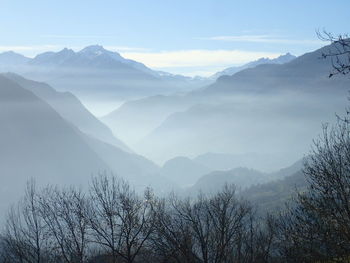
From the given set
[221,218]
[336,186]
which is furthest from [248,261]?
[336,186]

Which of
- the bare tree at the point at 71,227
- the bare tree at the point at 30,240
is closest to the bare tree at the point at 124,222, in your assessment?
the bare tree at the point at 71,227

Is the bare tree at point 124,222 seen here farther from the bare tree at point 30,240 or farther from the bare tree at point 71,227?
the bare tree at point 30,240

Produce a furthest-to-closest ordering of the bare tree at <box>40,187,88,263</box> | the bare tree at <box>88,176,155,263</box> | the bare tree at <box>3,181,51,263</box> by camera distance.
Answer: the bare tree at <box>40,187,88,263</box> → the bare tree at <box>3,181,51,263</box> → the bare tree at <box>88,176,155,263</box>

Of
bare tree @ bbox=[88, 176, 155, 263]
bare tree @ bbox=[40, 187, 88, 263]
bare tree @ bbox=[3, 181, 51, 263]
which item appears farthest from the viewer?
bare tree @ bbox=[40, 187, 88, 263]

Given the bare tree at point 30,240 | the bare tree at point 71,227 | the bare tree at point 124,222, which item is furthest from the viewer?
the bare tree at point 71,227

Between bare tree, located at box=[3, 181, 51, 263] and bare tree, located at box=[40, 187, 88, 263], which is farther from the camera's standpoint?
bare tree, located at box=[40, 187, 88, 263]

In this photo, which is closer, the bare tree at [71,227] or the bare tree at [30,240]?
the bare tree at [30,240]

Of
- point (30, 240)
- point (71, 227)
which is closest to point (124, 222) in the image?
point (71, 227)

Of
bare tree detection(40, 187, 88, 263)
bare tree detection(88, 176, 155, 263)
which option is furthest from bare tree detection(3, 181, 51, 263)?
bare tree detection(88, 176, 155, 263)

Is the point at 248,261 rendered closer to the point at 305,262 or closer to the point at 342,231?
the point at 305,262

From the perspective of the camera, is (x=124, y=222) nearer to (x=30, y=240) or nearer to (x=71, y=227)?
(x=71, y=227)

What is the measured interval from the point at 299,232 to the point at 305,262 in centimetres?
224

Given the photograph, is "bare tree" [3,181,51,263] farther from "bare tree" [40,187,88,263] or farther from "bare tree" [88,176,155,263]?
"bare tree" [88,176,155,263]

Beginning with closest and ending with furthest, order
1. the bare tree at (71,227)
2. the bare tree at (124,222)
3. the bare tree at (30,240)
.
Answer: the bare tree at (124,222) → the bare tree at (30,240) → the bare tree at (71,227)
